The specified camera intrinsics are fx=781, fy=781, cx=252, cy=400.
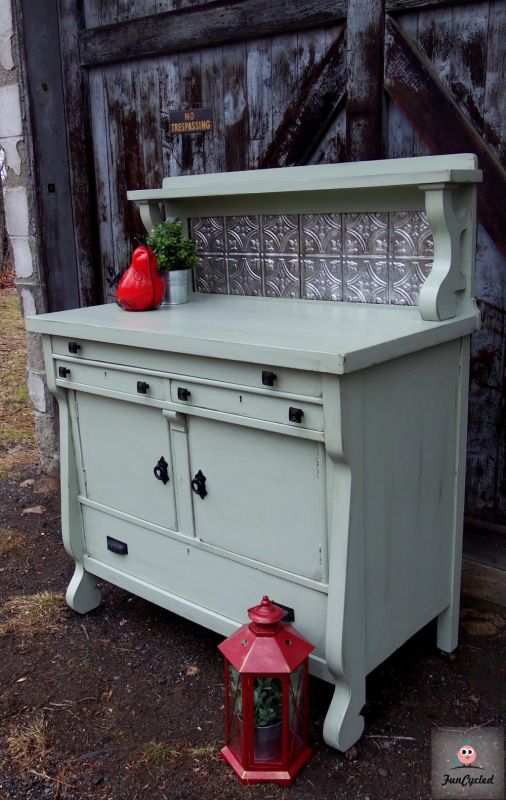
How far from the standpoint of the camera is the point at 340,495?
1.96 metres

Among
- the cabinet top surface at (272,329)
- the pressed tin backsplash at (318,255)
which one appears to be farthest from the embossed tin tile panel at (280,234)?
the cabinet top surface at (272,329)

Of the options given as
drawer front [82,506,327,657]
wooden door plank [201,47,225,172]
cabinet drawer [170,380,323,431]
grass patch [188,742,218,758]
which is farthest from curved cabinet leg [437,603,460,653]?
wooden door plank [201,47,225,172]

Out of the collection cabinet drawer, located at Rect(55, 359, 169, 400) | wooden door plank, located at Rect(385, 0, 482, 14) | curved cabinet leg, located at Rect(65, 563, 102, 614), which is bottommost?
curved cabinet leg, located at Rect(65, 563, 102, 614)

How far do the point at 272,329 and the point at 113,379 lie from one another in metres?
0.60

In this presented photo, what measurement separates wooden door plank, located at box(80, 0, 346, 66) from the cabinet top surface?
114 centimetres

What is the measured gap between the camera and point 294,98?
3.06 meters

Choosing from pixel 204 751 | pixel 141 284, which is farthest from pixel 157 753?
pixel 141 284

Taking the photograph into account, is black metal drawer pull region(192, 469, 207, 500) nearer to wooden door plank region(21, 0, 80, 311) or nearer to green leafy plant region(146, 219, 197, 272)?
green leafy plant region(146, 219, 197, 272)

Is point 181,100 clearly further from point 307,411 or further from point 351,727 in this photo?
point 351,727

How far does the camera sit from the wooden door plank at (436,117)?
2631 mm

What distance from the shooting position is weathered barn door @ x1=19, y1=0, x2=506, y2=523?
2652 mm

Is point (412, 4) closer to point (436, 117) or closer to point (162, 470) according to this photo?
point (436, 117)

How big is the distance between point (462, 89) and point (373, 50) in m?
0.36

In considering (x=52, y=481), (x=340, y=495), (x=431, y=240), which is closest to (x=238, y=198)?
(x=431, y=240)
